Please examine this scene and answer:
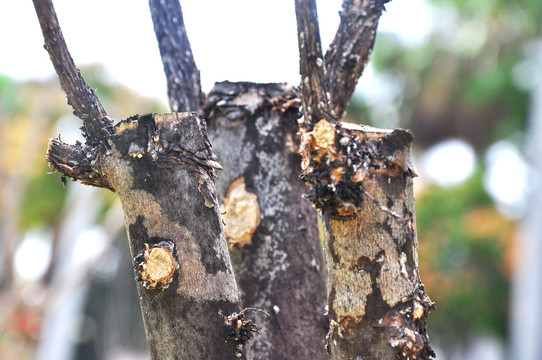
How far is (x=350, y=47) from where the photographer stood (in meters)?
2.04

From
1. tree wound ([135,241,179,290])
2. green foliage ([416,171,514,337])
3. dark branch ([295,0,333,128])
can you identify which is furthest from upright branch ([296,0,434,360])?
green foliage ([416,171,514,337])

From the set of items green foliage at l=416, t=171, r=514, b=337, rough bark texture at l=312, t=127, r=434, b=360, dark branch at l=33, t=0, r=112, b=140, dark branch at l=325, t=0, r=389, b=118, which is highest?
green foliage at l=416, t=171, r=514, b=337

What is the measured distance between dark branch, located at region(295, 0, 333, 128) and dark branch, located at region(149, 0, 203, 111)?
942 mm

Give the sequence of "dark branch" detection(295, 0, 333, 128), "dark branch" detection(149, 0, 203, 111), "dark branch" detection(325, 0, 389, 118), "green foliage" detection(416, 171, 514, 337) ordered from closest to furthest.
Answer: "dark branch" detection(295, 0, 333, 128) < "dark branch" detection(325, 0, 389, 118) < "dark branch" detection(149, 0, 203, 111) < "green foliage" detection(416, 171, 514, 337)

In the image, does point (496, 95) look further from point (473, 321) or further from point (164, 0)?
point (164, 0)

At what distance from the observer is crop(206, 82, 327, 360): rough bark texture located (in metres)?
2.02

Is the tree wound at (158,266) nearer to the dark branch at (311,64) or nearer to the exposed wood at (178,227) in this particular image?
the exposed wood at (178,227)

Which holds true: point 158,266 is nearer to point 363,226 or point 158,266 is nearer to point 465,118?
point 363,226

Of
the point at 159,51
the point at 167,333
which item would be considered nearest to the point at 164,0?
the point at 159,51

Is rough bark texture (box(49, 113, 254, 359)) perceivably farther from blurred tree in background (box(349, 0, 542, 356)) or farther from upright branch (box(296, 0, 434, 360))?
blurred tree in background (box(349, 0, 542, 356))

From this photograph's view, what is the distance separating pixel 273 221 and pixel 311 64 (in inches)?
33.9

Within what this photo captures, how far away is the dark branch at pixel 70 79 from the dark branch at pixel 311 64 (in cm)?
53

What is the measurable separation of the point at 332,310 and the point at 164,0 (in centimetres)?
137

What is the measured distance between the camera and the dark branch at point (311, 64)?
1289mm
